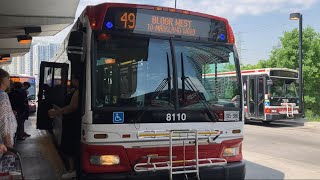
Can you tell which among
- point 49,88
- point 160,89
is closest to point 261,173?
point 160,89

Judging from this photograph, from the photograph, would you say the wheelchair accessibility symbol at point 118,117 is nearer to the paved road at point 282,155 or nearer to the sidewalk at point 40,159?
the sidewalk at point 40,159

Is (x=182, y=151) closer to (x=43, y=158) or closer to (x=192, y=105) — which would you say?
(x=192, y=105)

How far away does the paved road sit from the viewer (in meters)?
7.79

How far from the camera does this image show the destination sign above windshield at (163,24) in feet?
17.4

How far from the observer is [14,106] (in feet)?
34.7

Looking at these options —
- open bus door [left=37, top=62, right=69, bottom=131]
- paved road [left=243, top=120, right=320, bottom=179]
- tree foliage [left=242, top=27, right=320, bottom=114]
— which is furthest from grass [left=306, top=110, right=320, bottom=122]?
open bus door [left=37, top=62, right=69, bottom=131]

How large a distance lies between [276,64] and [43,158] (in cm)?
2402

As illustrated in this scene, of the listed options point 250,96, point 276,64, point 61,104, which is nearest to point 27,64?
point 276,64

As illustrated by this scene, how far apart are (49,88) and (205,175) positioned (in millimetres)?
5416

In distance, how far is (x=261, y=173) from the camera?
307 inches

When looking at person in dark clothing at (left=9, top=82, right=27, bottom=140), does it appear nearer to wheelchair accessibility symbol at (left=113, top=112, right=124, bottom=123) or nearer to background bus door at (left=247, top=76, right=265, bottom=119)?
wheelchair accessibility symbol at (left=113, top=112, right=124, bottom=123)

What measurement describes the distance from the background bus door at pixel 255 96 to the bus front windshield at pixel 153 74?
12.6m

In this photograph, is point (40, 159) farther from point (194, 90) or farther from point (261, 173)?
point (261, 173)

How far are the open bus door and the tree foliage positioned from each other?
2058 centimetres
